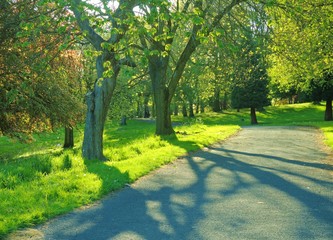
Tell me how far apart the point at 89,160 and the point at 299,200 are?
7196 mm

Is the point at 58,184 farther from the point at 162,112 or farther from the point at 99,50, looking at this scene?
the point at 162,112

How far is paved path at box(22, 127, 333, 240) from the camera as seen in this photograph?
601 cm

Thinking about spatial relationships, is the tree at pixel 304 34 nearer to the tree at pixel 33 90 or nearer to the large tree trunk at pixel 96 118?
the large tree trunk at pixel 96 118

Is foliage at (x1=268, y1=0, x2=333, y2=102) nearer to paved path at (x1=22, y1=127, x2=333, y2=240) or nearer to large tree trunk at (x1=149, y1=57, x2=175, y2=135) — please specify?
paved path at (x1=22, y1=127, x2=333, y2=240)

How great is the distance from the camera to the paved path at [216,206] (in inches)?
237

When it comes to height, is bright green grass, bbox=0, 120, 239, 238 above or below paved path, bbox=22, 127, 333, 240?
above

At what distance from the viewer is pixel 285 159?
13883 millimetres

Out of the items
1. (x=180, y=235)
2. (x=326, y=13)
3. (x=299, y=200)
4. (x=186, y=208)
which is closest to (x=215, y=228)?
(x=180, y=235)

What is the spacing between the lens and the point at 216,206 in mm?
7566

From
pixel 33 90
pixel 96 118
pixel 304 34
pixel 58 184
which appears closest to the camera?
pixel 58 184

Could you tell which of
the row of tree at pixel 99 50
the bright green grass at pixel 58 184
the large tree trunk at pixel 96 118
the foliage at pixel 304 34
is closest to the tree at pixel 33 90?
the row of tree at pixel 99 50

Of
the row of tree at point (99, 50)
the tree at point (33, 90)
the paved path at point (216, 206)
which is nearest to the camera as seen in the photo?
the paved path at point (216, 206)

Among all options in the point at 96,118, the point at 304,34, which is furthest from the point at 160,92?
the point at 96,118

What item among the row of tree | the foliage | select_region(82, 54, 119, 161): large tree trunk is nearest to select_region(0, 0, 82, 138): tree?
the row of tree
